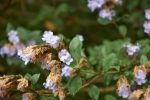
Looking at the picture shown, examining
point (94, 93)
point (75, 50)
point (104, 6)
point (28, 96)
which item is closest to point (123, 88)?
point (94, 93)

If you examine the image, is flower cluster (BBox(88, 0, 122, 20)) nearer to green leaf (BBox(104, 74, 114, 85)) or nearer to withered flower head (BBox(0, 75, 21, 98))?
green leaf (BBox(104, 74, 114, 85))

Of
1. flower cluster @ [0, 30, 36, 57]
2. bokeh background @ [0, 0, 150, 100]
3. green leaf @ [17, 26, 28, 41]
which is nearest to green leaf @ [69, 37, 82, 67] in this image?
flower cluster @ [0, 30, 36, 57]

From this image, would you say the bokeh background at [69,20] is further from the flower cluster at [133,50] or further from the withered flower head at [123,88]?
the withered flower head at [123,88]

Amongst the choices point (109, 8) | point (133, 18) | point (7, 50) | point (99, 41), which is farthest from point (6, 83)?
point (99, 41)

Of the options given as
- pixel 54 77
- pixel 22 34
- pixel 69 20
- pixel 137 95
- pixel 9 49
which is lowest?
pixel 137 95

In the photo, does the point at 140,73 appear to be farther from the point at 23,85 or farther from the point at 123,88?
the point at 23,85

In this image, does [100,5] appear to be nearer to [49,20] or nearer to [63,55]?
[63,55]
